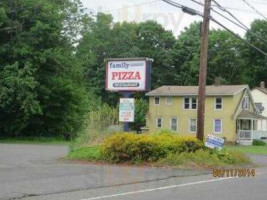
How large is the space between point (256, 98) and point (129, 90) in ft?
181

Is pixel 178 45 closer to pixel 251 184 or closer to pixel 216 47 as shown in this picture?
pixel 216 47

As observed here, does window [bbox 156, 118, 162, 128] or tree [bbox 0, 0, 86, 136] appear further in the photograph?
window [bbox 156, 118, 162, 128]

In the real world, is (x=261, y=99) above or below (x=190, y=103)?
above

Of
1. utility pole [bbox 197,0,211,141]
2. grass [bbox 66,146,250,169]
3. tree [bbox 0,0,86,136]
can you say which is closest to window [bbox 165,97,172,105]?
tree [bbox 0,0,86,136]

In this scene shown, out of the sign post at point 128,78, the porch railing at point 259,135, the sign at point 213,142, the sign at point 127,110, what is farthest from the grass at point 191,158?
the porch railing at point 259,135

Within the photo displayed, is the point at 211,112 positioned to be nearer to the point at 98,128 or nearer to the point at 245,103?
the point at 245,103

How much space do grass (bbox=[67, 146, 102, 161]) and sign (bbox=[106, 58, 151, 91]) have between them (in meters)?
2.85

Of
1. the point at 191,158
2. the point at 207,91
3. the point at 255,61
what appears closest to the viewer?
the point at 191,158

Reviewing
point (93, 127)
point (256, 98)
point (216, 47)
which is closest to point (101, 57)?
point (216, 47)

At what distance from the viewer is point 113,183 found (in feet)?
51.8

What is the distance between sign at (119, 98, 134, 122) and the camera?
24.3m

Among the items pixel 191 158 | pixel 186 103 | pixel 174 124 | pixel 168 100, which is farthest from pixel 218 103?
pixel 191 158

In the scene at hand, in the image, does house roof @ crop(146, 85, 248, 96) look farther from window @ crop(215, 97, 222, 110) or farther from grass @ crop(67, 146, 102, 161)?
grass @ crop(67, 146, 102, 161)

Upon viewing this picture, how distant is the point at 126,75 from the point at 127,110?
5.65ft
